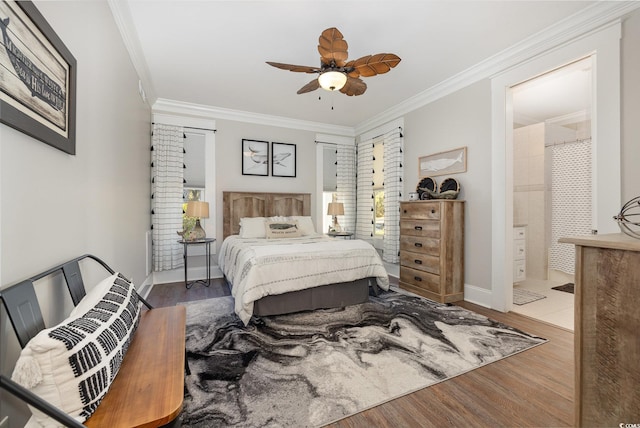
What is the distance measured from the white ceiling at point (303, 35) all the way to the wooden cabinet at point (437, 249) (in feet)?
5.53

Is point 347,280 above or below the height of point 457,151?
below

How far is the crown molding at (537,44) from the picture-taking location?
7.57ft

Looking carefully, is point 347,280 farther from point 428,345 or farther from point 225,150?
point 225,150

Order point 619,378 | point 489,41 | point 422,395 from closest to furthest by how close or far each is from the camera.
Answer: point 619,378, point 422,395, point 489,41

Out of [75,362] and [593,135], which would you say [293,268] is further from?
[593,135]

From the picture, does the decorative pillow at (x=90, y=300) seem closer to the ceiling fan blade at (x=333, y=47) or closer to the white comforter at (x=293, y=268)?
the white comforter at (x=293, y=268)

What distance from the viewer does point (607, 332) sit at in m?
1.13

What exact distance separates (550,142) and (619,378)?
188 inches

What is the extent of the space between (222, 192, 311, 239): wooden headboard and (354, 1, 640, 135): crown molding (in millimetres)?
2546

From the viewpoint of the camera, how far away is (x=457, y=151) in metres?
3.69

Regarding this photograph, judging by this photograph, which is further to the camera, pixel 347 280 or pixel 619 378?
pixel 347 280

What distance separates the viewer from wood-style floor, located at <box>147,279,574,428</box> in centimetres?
153

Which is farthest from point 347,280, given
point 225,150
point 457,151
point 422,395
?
point 225,150

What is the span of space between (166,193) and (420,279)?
394 cm
